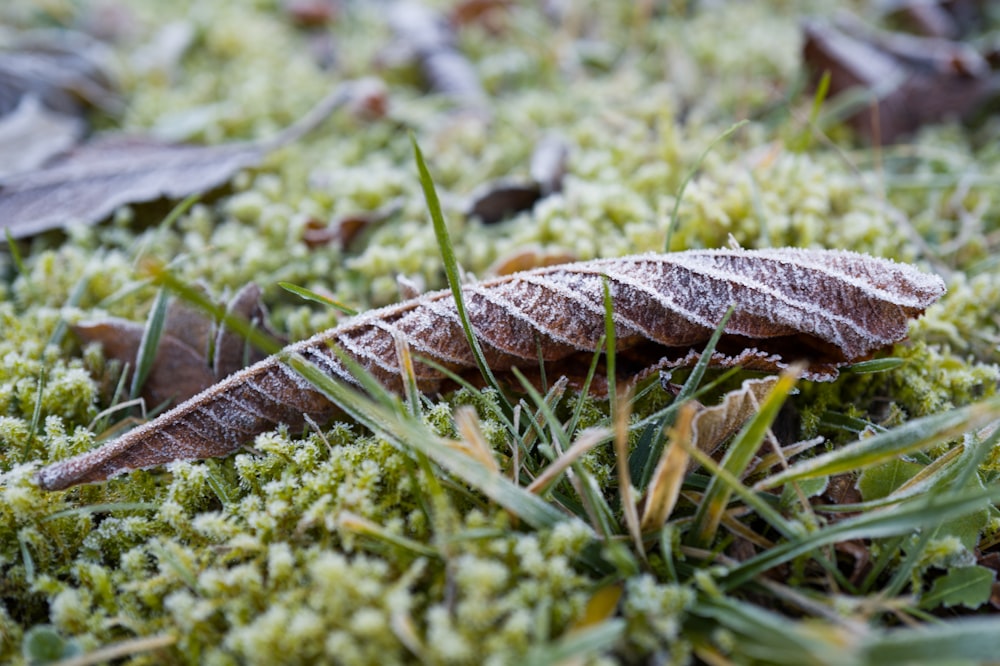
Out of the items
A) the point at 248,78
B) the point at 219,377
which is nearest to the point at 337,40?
the point at 248,78

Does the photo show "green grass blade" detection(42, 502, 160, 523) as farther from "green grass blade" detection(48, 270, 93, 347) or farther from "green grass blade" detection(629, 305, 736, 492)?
"green grass blade" detection(629, 305, 736, 492)

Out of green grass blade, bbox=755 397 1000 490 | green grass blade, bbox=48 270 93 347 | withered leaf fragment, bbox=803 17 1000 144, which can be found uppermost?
withered leaf fragment, bbox=803 17 1000 144

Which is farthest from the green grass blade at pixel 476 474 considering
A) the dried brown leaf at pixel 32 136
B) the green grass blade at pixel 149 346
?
the dried brown leaf at pixel 32 136

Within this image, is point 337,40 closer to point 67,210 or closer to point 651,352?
point 67,210

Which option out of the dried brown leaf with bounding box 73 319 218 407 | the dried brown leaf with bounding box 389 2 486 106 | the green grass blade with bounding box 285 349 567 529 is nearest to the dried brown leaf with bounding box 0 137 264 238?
the dried brown leaf with bounding box 73 319 218 407

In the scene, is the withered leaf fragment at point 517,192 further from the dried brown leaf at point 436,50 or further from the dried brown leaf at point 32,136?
the dried brown leaf at point 32,136
